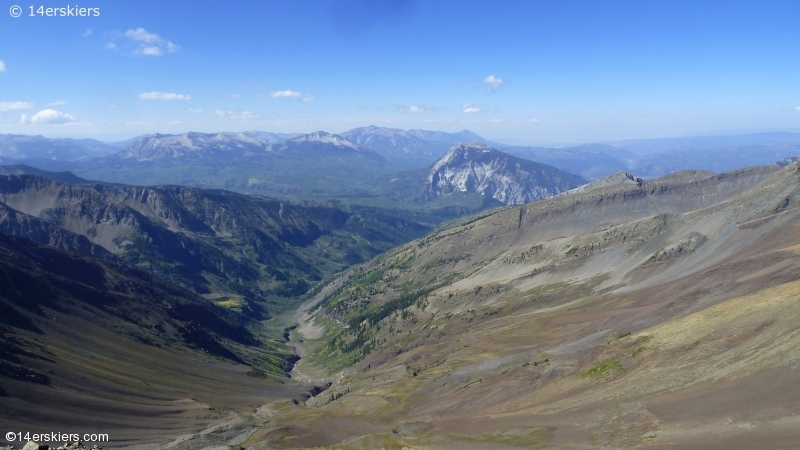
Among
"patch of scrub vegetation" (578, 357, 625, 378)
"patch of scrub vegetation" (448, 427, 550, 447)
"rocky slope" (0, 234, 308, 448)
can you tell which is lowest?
"rocky slope" (0, 234, 308, 448)

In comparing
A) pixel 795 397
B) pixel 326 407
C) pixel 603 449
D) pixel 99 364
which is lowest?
pixel 326 407

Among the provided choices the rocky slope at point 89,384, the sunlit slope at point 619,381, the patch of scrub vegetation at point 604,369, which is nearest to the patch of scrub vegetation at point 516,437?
the sunlit slope at point 619,381

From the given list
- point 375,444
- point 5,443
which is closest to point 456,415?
point 375,444

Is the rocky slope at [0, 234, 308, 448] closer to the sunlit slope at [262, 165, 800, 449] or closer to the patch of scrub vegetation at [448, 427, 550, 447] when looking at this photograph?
the sunlit slope at [262, 165, 800, 449]

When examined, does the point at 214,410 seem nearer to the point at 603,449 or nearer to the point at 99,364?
the point at 99,364

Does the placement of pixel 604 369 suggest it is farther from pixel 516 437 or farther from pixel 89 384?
pixel 89 384

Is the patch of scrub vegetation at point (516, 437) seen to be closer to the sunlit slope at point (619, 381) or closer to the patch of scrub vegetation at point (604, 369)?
the sunlit slope at point (619, 381)

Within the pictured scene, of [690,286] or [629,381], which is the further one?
[690,286]

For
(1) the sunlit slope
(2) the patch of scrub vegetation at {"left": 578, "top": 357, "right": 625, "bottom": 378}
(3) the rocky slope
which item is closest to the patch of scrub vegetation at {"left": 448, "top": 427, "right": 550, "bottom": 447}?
(1) the sunlit slope

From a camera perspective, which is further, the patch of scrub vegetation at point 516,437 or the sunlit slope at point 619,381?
the patch of scrub vegetation at point 516,437
